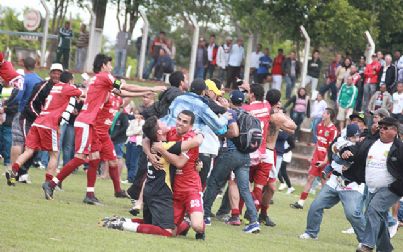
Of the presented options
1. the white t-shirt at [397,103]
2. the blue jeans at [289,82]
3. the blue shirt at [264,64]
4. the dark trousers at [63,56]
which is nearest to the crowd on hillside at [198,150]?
the white t-shirt at [397,103]

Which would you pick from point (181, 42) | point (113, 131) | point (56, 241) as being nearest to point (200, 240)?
point (56, 241)

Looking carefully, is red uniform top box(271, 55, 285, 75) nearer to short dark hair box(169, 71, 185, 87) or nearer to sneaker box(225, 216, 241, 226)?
sneaker box(225, 216, 241, 226)

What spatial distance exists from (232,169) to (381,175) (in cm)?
268

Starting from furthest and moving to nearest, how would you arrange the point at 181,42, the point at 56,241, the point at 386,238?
the point at 181,42 < the point at 386,238 < the point at 56,241

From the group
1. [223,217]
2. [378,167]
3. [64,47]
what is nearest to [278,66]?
[64,47]

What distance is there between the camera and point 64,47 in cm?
3162

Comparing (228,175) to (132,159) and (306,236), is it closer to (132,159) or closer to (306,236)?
(306,236)

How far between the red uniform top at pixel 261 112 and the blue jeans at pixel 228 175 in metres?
0.76

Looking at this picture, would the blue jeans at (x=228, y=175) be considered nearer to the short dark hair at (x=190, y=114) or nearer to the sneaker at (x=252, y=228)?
the sneaker at (x=252, y=228)

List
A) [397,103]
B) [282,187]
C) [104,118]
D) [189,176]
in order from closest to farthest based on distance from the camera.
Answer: [189,176] < [104,118] < [282,187] < [397,103]

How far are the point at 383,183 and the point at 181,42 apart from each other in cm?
5067

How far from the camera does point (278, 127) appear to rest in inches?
658

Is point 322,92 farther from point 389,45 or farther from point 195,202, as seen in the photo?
point 195,202

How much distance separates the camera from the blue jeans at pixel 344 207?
14.6 meters
